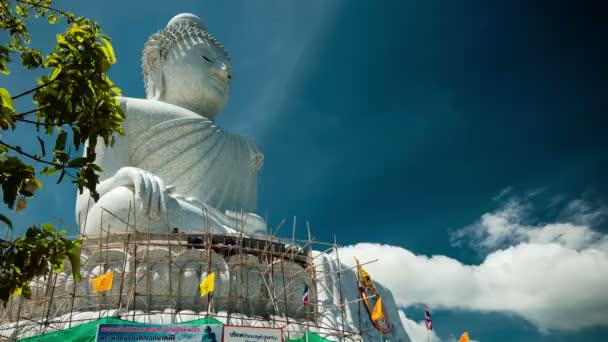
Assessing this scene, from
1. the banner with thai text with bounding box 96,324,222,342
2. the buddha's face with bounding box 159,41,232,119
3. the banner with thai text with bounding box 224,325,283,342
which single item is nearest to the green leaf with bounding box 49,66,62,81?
the banner with thai text with bounding box 96,324,222,342

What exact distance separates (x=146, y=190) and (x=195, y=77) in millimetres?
4332

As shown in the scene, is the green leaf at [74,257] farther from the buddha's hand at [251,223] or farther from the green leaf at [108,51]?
the buddha's hand at [251,223]

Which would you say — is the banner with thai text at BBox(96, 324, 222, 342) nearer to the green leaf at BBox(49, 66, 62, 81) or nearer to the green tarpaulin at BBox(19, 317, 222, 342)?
the green tarpaulin at BBox(19, 317, 222, 342)

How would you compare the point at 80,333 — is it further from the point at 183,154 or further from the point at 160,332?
the point at 183,154

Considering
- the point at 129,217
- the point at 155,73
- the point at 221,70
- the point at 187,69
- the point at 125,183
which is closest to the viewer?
the point at 129,217

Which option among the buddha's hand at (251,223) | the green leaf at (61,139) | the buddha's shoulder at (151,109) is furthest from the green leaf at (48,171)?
the buddha's shoulder at (151,109)

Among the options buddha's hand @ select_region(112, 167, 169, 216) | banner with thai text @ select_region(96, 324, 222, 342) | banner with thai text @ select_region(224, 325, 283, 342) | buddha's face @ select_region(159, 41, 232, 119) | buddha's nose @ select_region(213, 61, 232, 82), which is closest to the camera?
banner with thai text @ select_region(96, 324, 222, 342)

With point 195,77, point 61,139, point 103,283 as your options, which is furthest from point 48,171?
point 195,77

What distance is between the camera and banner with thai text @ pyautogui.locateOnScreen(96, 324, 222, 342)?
6371 millimetres

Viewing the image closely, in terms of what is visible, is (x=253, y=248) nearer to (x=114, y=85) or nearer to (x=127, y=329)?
(x=127, y=329)

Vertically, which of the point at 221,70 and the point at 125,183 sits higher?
the point at 221,70

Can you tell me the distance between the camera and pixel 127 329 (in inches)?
253

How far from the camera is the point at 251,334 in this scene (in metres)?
6.81

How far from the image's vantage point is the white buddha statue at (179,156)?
9.44 meters
